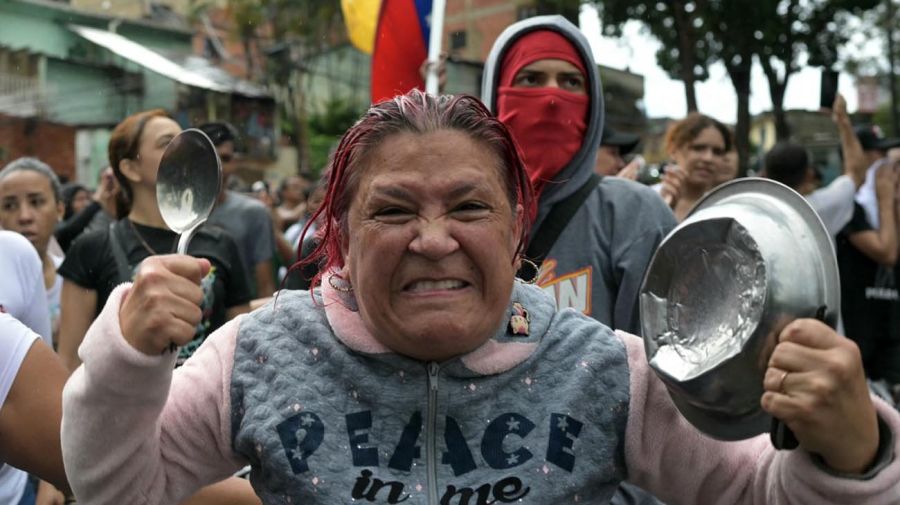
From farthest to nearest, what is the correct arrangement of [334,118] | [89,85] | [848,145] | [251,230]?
[334,118] → [89,85] → [848,145] → [251,230]

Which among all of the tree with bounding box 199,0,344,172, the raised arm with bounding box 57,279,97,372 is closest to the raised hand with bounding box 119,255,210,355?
the raised arm with bounding box 57,279,97,372

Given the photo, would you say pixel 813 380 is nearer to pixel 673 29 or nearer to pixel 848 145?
pixel 848 145

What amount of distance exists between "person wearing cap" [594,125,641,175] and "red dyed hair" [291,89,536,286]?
466 centimetres

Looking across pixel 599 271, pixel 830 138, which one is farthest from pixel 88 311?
pixel 830 138

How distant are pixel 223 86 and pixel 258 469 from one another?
42.8 metres

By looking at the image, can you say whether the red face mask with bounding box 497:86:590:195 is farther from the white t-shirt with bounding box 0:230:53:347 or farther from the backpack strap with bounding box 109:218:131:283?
the backpack strap with bounding box 109:218:131:283

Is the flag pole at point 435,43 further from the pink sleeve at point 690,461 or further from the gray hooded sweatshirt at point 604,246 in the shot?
the pink sleeve at point 690,461

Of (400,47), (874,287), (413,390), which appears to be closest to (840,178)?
(874,287)

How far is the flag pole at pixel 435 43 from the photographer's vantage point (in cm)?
470

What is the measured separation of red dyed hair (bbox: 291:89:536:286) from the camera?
2068 millimetres

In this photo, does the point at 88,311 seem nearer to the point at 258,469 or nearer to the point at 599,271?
the point at 599,271

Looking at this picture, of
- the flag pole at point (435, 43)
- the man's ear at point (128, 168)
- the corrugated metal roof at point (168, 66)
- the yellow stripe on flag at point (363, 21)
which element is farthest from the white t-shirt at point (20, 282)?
the corrugated metal roof at point (168, 66)

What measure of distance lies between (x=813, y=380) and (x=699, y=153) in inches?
180

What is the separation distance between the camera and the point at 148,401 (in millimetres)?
1860
